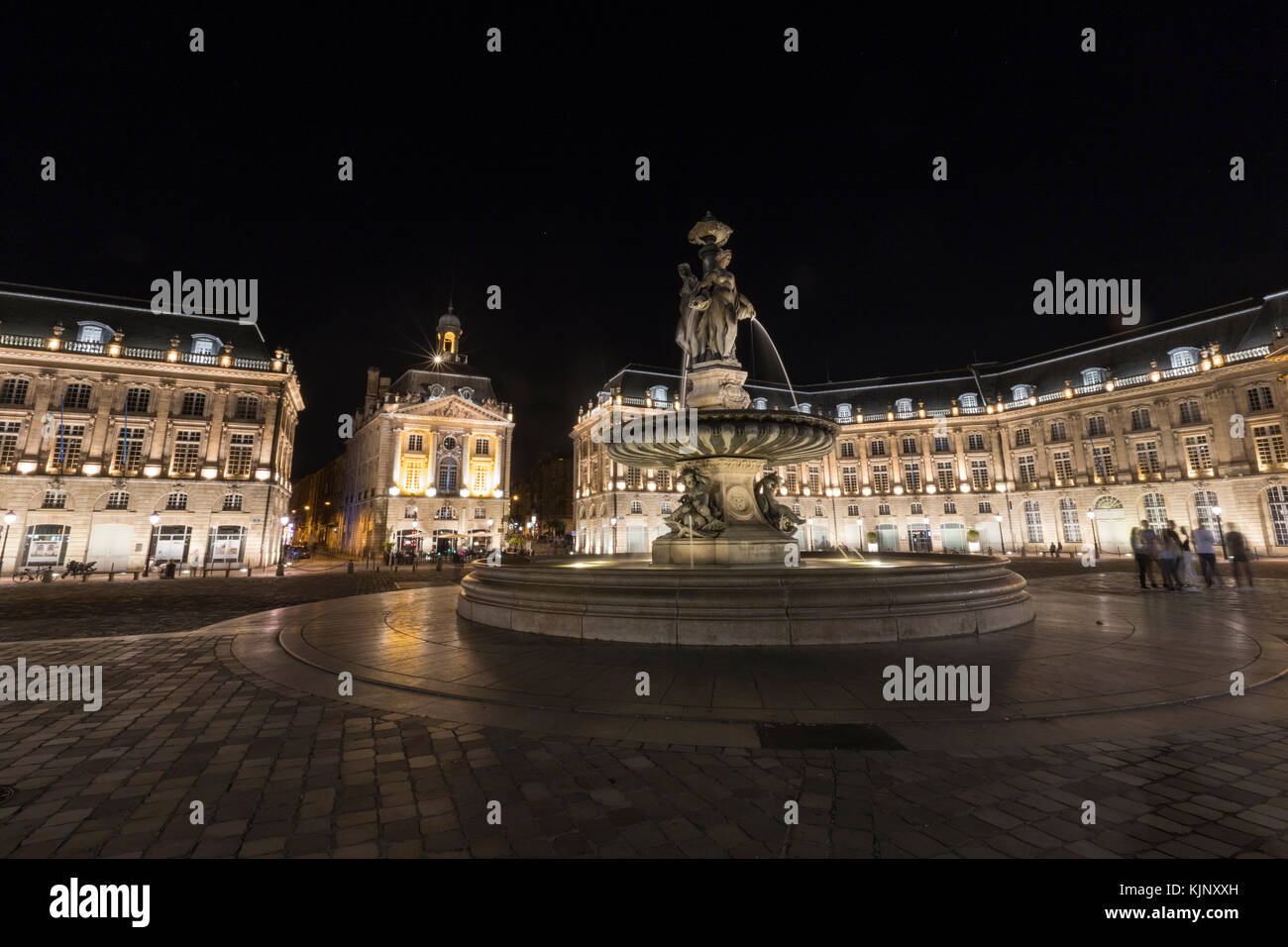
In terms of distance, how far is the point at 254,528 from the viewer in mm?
35719

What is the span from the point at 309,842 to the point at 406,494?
164 ft

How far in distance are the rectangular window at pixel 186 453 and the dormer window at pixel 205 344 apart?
654 centimetres

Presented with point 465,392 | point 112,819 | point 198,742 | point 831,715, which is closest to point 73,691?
point 198,742

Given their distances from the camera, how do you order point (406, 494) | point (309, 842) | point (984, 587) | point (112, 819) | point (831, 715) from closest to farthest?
point (309, 842) < point (112, 819) < point (831, 715) < point (984, 587) < point (406, 494)

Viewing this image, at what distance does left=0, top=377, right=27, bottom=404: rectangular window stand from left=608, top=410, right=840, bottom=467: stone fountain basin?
44565 millimetres

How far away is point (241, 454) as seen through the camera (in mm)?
36656

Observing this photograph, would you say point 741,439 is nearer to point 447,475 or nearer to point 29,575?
point 29,575

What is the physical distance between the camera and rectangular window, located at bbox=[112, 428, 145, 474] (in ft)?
110

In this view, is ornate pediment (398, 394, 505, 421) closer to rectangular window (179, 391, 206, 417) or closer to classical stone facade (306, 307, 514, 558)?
classical stone facade (306, 307, 514, 558)

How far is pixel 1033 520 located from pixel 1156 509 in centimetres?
863

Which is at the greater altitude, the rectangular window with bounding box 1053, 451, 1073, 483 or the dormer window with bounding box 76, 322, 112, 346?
the dormer window with bounding box 76, 322, 112, 346

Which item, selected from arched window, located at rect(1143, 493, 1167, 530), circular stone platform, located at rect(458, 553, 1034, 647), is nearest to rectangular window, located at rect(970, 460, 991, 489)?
arched window, located at rect(1143, 493, 1167, 530)
